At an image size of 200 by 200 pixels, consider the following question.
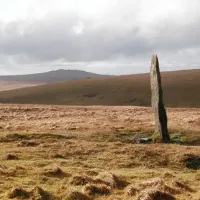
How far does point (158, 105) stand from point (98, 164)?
356 inches

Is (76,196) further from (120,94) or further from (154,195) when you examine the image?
(120,94)

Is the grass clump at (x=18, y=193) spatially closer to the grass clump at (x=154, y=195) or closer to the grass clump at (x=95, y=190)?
the grass clump at (x=95, y=190)

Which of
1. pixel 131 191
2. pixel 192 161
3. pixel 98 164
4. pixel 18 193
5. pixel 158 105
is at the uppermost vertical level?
pixel 158 105

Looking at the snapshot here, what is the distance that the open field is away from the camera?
42.5ft

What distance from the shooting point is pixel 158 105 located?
87.7 feet

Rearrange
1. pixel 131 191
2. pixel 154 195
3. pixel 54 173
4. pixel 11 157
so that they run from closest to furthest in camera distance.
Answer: pixel 154 195 → pixel 131 191 → pixel 54 173 → pixel 11 157

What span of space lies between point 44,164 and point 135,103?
65.2 m

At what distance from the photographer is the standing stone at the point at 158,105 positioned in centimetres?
2617

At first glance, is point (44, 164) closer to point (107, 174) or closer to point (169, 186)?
point (107, 174)

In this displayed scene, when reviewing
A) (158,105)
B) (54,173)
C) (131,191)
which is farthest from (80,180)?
(158,105)

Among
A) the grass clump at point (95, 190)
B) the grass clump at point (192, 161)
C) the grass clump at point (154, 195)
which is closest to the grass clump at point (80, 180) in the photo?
the grass clump at point (95, 190)

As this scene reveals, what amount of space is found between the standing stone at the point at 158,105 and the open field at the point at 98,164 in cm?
149

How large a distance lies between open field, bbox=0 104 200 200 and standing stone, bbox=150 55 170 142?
4.88ft

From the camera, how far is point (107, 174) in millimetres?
15406
